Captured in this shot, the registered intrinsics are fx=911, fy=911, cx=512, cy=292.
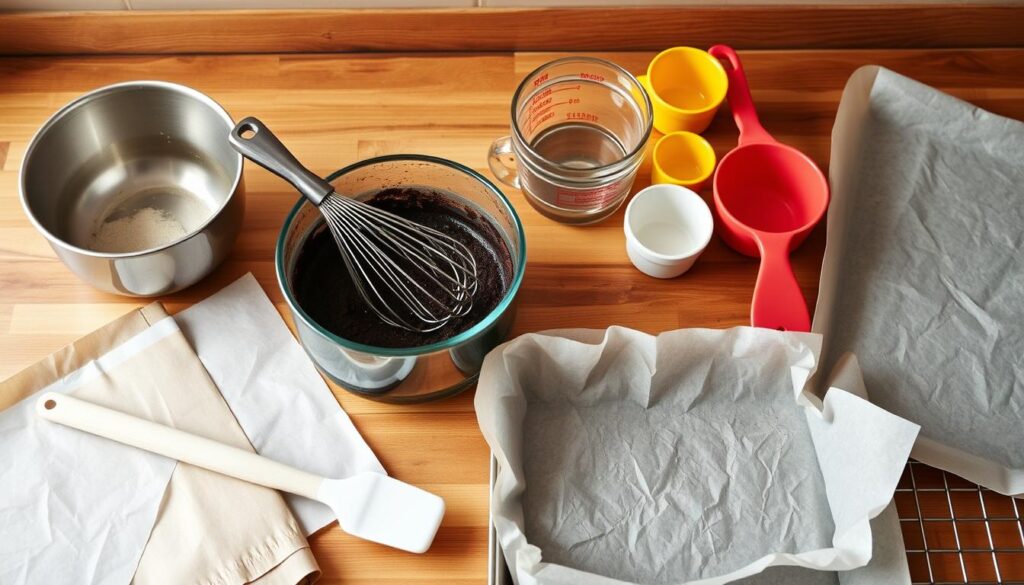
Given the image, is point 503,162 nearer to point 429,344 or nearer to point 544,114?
point 544,114

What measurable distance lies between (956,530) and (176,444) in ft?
1.87

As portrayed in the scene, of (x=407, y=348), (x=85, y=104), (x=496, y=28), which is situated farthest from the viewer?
(x=496, y=28)

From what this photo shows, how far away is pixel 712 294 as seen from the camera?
2.52 feet

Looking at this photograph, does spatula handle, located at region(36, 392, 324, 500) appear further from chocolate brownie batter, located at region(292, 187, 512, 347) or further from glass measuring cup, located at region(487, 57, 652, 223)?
glass measuring cup, located at region(487, 57, 652, 223)

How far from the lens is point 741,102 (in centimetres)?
82

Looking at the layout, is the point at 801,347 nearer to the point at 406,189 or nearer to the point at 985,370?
the point at 985,370

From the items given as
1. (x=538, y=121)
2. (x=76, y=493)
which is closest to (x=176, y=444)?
(x=76, y=493)

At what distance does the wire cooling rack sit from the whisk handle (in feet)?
1.58

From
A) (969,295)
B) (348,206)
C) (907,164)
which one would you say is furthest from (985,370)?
(348,206)

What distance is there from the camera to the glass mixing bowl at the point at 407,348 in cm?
64

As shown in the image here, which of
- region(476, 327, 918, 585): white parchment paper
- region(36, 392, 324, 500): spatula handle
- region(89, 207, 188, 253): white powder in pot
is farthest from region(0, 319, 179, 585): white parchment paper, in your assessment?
region(476, 327, 918, 585): white parchment paper

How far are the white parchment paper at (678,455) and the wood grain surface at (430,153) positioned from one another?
0.16 feet

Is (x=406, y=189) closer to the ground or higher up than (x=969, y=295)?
higher up

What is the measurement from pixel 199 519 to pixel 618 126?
0.48 m
